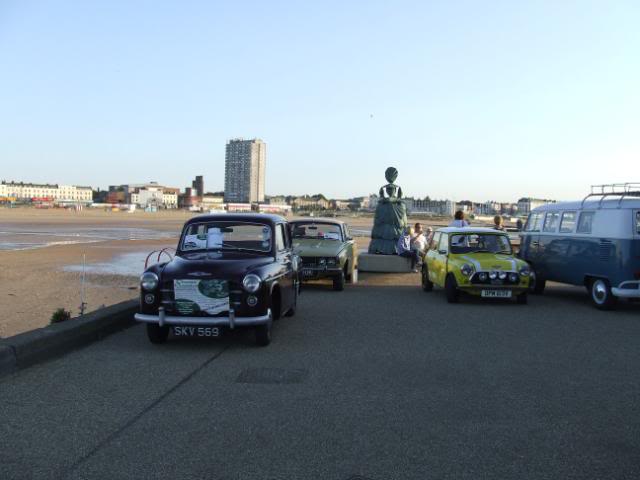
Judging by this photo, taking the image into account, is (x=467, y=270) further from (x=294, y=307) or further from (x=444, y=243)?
(x=294, y=307)

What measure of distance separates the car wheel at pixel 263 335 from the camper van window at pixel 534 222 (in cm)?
883

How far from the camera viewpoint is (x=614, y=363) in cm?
728

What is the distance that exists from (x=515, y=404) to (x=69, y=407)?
386 centimetres

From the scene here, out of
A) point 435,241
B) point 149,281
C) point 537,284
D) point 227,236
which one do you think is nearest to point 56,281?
point 227,236

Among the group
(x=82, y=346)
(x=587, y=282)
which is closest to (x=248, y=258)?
(x=82, y=346)

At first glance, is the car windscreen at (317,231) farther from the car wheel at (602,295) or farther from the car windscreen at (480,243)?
the car wheel at (602,295)

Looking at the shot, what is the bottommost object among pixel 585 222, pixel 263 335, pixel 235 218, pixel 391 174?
pixel 263 335

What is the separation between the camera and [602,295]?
38.4 feet

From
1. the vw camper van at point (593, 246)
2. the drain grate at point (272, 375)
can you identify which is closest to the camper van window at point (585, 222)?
the vw camper van at point (593, 246)

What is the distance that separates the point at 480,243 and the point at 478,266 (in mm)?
1333

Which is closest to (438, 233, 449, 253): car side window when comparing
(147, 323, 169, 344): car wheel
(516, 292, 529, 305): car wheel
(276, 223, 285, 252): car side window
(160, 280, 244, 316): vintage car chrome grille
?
(516, 292, 529, 305): car wheel

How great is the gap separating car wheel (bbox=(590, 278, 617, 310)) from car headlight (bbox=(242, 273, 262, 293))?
7.20 meters

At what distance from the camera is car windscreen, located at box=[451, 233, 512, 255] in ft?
43.1

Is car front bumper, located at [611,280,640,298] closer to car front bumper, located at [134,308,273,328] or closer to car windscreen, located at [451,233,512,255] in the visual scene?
car windscreen, located at [451,233,512,255]
